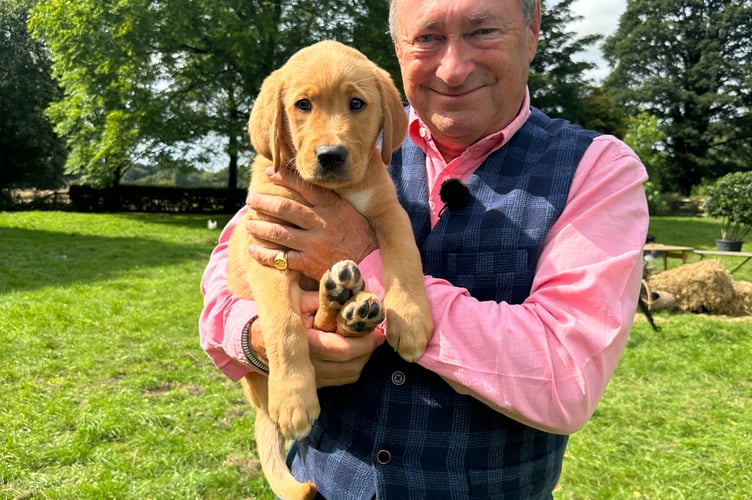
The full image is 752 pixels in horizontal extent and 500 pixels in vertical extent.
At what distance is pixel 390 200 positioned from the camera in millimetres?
2346

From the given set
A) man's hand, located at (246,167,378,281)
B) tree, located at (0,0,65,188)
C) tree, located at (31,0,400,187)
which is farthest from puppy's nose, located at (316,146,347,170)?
tree, located at (0,0,65,188)

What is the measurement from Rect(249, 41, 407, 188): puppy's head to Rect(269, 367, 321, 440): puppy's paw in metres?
0.77

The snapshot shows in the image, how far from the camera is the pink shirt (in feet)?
5.79

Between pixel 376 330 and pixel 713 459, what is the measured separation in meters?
4.65

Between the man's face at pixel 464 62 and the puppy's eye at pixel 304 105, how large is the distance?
0.41 m

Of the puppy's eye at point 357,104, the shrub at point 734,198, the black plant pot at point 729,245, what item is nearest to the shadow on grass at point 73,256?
the puppy's eye at point 357,104

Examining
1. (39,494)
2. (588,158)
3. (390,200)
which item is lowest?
(39,494)

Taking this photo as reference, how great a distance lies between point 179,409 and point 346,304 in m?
4.52

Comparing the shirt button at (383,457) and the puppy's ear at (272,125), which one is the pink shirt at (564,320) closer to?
the shirt button at (383,457)

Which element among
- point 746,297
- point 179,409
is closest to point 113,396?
point 179,409

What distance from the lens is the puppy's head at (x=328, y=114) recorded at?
234 cm

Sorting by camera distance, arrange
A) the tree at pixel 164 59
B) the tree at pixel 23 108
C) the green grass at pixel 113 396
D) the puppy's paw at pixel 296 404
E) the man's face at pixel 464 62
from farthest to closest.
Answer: the tree at pixel 23 108 → the tree at pixel 164 59 → the green grass at pixel 113 396 → the man's face at pixel 464 62 → the puppy's paw at pixel 296 404

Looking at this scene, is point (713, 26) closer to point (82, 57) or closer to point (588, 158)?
point (82, 57)

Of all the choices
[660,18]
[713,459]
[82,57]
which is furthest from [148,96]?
[660,18]
